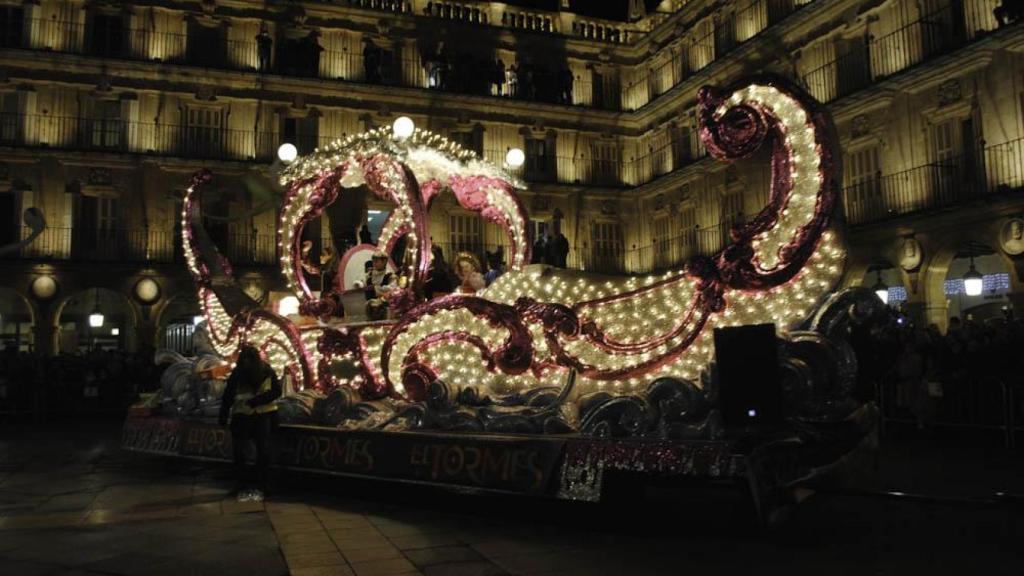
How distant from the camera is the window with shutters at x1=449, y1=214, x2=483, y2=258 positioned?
1159 inches

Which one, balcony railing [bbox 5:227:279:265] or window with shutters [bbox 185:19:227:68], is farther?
window with shutters [bbox 185:19:227:68]

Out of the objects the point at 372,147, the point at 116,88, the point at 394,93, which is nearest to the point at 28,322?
the point at 116,88

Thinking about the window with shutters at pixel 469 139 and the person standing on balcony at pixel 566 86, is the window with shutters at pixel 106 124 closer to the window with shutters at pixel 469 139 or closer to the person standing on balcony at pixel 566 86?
the window with shutters at pixel 469 139

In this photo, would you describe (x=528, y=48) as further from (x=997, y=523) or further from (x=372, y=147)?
(x=997, y=523)

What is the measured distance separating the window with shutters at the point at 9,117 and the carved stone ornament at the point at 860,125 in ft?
80.2

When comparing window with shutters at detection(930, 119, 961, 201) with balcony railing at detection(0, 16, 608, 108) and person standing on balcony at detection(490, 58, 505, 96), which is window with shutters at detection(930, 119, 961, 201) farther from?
person standing on balcony at detection(490, 58, 505, 96)

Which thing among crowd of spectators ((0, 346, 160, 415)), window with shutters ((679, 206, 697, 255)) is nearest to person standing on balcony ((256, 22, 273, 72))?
crowd of spectators ((0, 346, 160, 415))

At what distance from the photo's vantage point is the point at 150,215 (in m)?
26.0

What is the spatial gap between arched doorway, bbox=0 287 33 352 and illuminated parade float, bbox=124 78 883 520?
20194 mm

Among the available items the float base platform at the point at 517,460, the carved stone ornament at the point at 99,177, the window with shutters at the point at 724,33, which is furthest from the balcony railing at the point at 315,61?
the float base platform at the point at 517,460

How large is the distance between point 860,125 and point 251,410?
19193 millimetres

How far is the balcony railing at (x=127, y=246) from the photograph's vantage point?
979 inches

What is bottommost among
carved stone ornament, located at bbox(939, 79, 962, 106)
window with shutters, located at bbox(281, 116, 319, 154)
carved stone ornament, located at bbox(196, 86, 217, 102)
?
carved stone ornament, located at bbox(939, 79, 962, 106)

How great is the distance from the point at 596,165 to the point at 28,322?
67.6 ft
